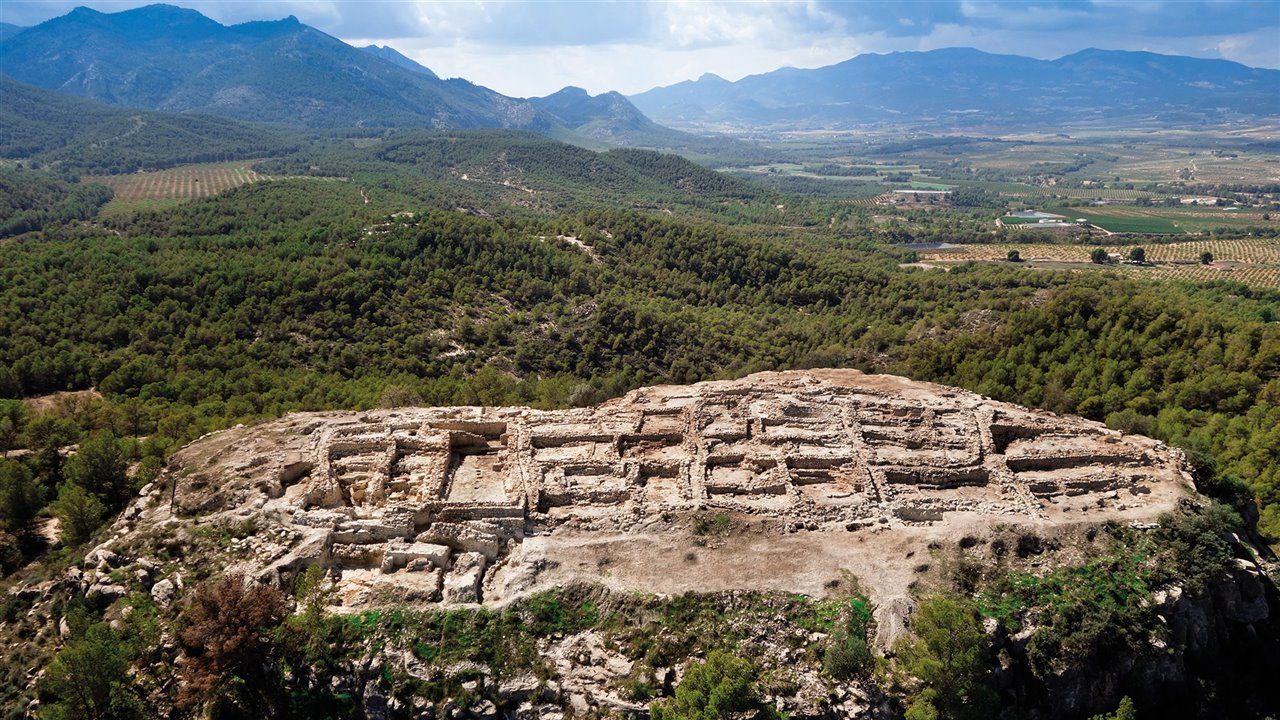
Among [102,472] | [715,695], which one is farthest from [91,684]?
[715,695]

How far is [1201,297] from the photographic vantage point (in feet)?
205

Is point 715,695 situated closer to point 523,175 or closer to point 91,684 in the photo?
point 91,684

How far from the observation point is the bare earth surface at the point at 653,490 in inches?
783

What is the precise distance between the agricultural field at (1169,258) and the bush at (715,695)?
83.8 metres

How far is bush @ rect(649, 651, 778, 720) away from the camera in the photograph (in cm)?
1521

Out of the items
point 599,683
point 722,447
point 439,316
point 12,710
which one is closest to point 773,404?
point 722,447

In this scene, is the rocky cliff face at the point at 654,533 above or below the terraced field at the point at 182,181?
below

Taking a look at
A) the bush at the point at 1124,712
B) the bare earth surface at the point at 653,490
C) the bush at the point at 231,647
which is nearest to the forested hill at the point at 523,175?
the bare earth surface at the point at 653,490

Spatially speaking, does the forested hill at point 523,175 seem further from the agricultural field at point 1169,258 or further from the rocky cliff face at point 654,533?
the rocky cliff face at point 654,533

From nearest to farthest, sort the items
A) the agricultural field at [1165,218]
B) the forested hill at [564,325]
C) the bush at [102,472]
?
the bush at [102,472]
the forested hill at [564,325]
the agricultural field at [1165,218]

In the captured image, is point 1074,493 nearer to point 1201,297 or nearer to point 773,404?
point 773,404

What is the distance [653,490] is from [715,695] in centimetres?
891

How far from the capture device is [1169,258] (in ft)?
310

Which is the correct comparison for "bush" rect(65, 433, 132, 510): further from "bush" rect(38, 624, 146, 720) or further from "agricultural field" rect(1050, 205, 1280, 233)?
"agricultural field" rect(1050, 205, 1280, 233)
